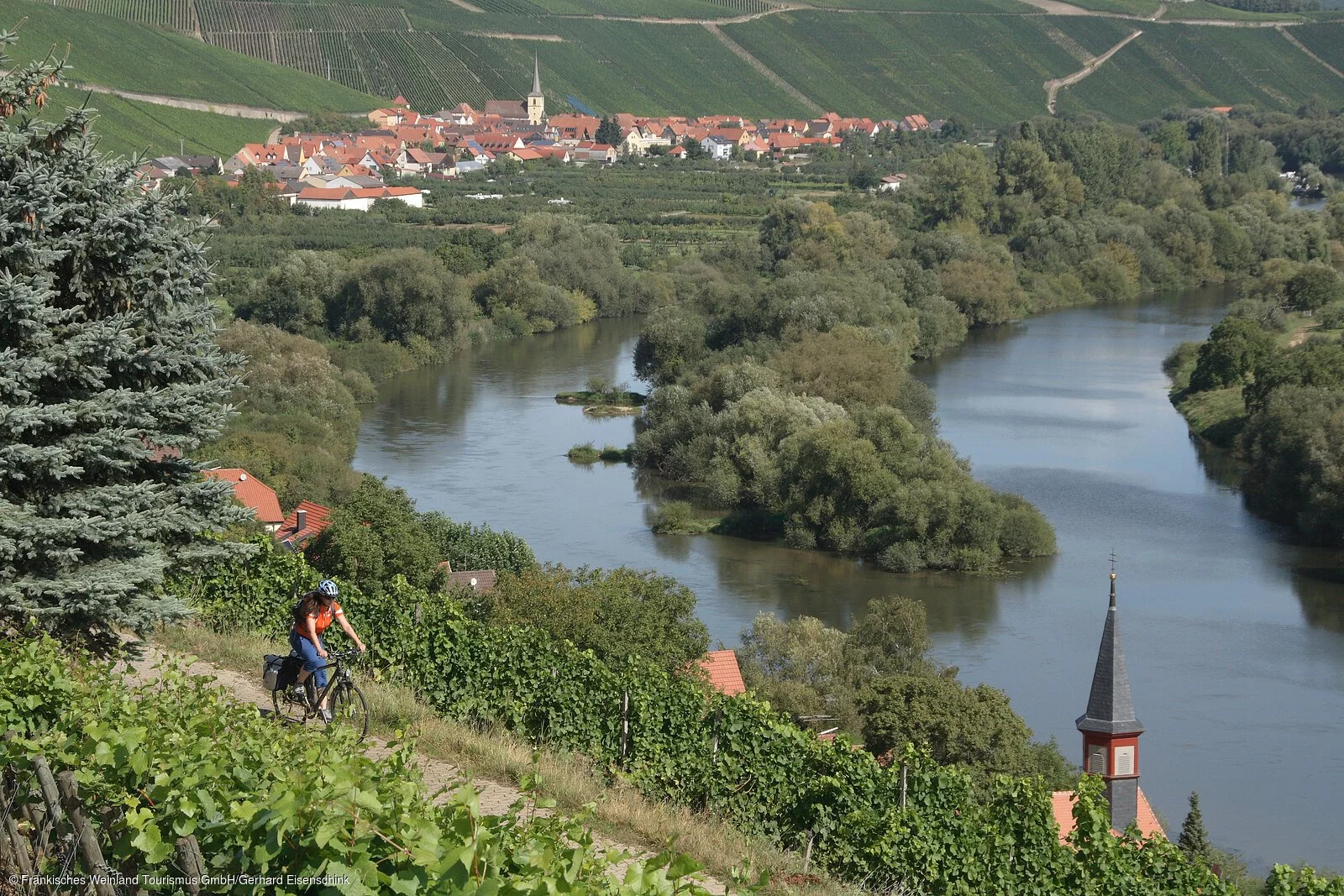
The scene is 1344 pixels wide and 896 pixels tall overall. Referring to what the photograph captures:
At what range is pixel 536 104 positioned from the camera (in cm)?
9800

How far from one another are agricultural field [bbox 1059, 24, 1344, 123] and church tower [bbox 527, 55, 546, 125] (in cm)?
3236

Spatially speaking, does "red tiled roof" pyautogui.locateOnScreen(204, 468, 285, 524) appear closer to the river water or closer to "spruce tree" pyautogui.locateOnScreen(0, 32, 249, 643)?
the river water

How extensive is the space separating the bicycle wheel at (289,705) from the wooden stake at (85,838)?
8.05 feet

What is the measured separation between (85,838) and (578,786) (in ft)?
10.6

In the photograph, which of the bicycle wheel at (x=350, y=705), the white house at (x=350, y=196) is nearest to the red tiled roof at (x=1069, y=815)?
the bicycle wheel at (x=350, y=705)

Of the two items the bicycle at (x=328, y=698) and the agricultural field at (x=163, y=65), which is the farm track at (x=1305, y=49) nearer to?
the agricultural field at (x=163, y=65)

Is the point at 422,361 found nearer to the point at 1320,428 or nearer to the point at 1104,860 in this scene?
the point at 1320,428

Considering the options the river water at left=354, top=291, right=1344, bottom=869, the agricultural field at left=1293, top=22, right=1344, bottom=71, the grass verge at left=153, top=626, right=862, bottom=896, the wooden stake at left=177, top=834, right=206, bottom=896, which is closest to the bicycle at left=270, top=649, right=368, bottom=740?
the grass verge at left=153, top=626, right=862, bottom=896

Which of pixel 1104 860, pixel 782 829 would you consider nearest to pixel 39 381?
pixel 782 829

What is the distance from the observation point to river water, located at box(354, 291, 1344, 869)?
54.4 ft

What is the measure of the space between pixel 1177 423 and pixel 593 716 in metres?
25.8

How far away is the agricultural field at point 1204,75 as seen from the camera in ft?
342

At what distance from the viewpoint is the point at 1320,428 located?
1049 inches

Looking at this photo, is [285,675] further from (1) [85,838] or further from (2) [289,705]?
(1) [85,838]
